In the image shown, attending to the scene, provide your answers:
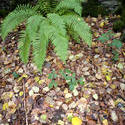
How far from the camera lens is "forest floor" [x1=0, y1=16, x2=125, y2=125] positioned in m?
2.23

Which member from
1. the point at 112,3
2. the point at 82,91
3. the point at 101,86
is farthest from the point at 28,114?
Answer: the point at 112,3

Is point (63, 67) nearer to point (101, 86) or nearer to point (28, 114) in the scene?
point (101, 86)

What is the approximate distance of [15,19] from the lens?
8.48 ft

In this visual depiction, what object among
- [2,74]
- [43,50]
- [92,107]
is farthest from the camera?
[2,74]

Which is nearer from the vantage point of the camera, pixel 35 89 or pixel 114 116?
pixel 114 116

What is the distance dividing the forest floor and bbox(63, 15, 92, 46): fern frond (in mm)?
567

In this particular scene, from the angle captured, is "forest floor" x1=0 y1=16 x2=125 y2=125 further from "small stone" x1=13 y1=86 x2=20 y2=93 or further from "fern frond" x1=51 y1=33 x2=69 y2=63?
"fern frond" x1=51 y1=33 x2=69 y2=63

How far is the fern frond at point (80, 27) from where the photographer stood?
2.41m

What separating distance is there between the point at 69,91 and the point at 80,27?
3.45 feet

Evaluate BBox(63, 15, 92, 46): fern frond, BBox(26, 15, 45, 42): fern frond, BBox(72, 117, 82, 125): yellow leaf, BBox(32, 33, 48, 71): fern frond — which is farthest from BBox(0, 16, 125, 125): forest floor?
BBox(26, 15, 45, 42): fern frond

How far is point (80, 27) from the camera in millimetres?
2445

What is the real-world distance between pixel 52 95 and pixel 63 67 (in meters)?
0.59

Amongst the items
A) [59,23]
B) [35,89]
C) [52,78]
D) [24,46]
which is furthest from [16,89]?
[59,23]

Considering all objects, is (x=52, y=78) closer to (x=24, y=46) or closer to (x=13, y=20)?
(x=24, y=46)
